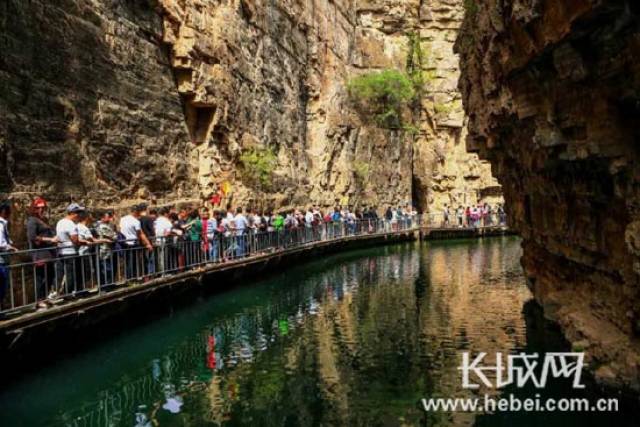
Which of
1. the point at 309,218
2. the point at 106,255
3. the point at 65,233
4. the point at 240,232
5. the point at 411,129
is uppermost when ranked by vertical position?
the point at 411,129

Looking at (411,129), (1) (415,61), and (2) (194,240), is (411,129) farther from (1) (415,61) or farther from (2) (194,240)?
(2) (194,240)

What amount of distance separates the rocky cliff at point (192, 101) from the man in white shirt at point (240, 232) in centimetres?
277

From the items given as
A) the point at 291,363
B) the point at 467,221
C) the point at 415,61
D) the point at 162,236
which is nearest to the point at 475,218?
the point at 467,221

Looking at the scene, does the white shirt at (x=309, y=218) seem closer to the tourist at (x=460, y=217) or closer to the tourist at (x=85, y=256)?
the tourist at (x=85, y=256)

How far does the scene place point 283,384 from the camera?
10641 millimetres

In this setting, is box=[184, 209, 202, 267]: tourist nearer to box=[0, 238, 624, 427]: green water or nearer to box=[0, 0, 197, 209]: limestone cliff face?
box=[0, 238, 624, 427]: green water

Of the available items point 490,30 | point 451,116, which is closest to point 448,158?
point 451,116

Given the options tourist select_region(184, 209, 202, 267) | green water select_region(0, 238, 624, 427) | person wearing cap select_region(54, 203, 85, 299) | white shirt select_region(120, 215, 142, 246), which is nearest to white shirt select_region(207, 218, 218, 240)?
tourist select_region(184, 209, 202, 267)

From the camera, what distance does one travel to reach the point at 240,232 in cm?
2319

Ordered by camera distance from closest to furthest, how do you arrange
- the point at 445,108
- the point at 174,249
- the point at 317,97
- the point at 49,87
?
the point at 49,87 → the point at 174,249 → the point at 317,97 → the point at 445,108

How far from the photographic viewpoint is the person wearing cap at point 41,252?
11.8 meters

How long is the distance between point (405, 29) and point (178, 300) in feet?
146

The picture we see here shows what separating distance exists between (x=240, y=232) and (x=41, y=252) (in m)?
11.3

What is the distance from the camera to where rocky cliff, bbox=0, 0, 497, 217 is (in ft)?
54.4
